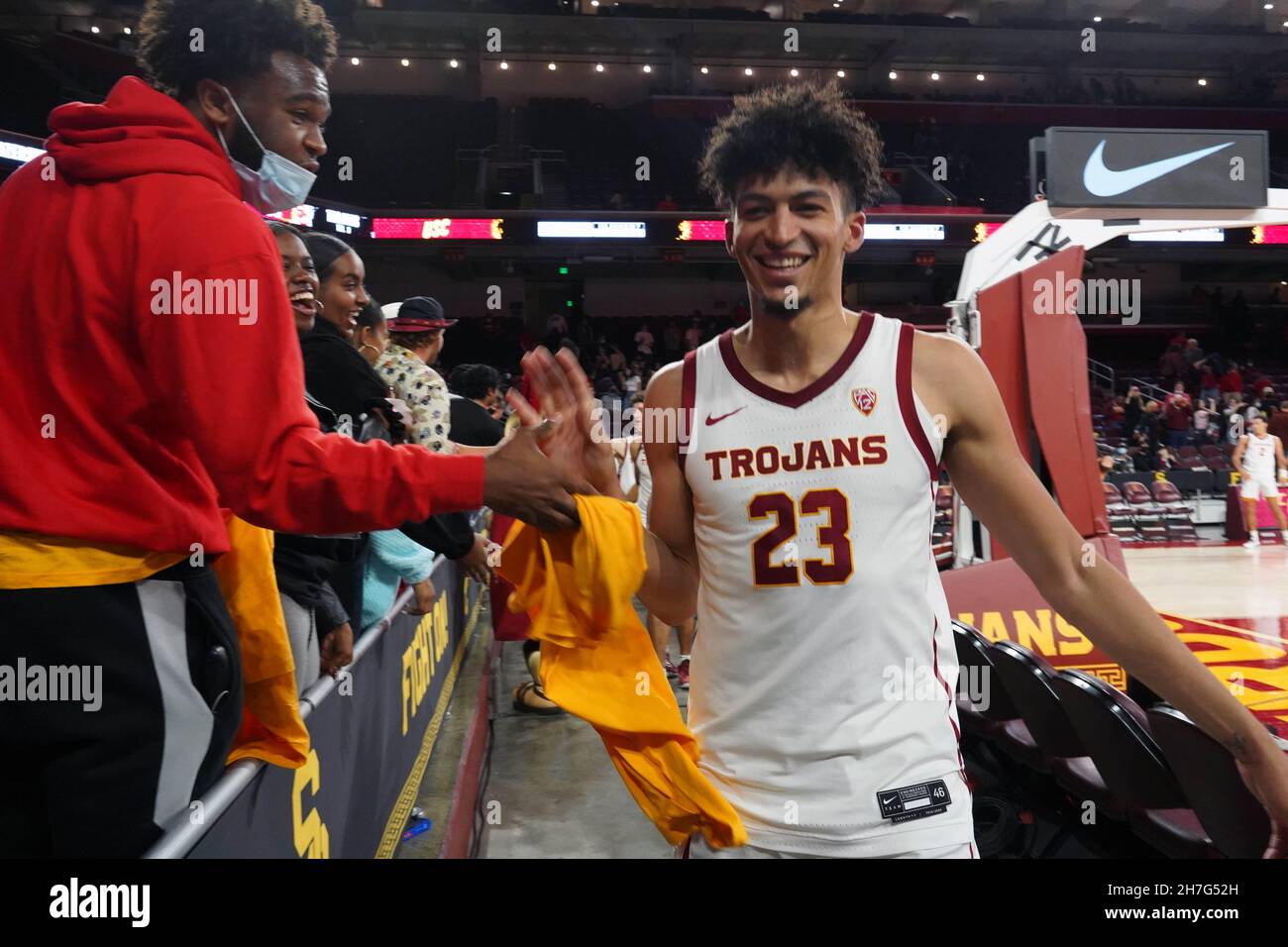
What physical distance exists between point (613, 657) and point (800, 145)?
3.01ft

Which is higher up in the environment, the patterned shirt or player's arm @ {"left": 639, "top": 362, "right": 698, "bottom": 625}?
the patterned shirt

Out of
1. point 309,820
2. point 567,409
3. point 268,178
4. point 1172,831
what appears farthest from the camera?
point 1172,831

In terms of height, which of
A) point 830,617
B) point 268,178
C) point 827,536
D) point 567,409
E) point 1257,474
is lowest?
point 1257,474

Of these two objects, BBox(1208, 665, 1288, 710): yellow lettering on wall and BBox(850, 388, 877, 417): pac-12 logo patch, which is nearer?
BBox(850, 388, 877, 417): pac-12 logo patch

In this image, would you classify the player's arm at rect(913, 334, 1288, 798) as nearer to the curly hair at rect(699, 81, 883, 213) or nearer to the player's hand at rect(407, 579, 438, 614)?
the curly hair at rect(699, 81, 883, 213)

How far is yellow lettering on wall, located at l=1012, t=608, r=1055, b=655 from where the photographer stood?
489 centimetres

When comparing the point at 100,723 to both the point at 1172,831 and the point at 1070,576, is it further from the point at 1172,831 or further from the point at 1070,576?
the point at 1172,831

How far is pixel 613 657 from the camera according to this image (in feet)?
5.15

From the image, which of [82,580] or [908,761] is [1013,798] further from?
[82,580]

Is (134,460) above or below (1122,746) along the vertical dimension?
above

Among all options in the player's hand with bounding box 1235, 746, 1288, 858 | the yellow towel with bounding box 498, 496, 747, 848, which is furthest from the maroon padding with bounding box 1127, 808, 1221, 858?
the yellow towel with bounding box 498, 496, 747, 848

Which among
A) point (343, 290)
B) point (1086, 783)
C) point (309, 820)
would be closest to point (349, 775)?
point (309, 820)

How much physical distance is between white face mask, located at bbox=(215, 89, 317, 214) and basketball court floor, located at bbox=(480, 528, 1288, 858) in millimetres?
1223

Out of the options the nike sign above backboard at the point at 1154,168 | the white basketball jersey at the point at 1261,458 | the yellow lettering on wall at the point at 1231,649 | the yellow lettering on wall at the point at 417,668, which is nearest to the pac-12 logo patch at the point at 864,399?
the yellow lettering on wall at the point at 417,668
